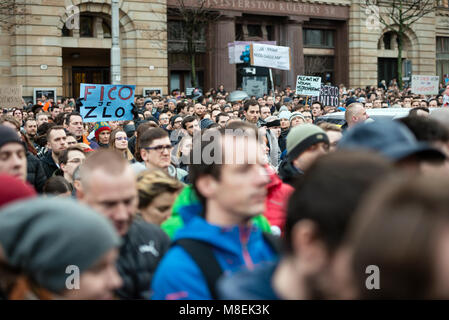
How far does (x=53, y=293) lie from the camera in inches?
82.1

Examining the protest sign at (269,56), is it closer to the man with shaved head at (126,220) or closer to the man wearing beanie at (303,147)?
the man wearing beanie at (303,147)

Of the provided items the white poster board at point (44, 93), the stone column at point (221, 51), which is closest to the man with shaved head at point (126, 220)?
the white poster board at point (44, 93)

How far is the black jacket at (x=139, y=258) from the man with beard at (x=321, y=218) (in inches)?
56.1

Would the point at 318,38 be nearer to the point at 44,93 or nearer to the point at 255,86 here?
the point at 255,86

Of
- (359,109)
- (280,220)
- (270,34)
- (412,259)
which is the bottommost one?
(280,220)

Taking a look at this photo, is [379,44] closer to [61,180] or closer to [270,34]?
[270,34]

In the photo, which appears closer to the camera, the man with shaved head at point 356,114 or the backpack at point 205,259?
the backpack at point 205,259

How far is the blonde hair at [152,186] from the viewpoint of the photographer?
14.5 feet

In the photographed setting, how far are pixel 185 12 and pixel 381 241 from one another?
30378mm

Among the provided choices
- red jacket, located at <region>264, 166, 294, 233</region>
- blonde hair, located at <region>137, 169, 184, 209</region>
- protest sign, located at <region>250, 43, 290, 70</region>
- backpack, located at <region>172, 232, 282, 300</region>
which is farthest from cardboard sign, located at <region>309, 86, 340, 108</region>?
backpack, located at <region>172, 232, 282, 300</region>

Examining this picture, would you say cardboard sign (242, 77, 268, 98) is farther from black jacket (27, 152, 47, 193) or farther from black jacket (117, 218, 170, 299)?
black jacket (117, 218, 170, 299)

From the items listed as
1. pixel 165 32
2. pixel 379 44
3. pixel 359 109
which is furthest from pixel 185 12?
pixel 359 109

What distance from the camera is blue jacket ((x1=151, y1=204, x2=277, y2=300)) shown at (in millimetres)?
2719

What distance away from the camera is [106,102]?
12602mm
